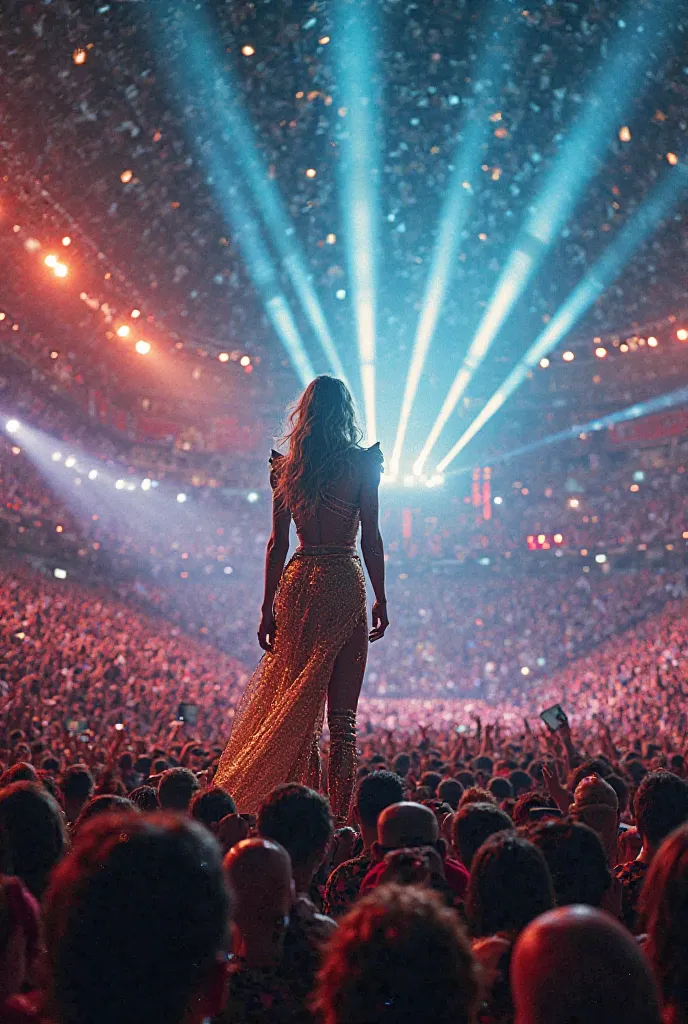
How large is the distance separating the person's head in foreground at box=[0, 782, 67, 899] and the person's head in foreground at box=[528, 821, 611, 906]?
5.44 ft

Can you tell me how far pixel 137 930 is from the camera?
4.69 ft

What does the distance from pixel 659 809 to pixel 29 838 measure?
2.57m

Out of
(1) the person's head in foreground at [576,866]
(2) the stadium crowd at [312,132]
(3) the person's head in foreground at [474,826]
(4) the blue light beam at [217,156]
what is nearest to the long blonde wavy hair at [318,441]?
(3) the person's head in foreground at [474,826]

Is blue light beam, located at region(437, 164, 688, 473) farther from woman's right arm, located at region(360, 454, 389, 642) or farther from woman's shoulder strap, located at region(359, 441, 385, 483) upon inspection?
woman's right arm, located at region(360, 454, 389, 642)

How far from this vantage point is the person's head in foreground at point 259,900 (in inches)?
101

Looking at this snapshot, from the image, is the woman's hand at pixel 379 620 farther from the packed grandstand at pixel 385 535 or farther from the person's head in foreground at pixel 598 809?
the person's head in foreground at pixel 598 809

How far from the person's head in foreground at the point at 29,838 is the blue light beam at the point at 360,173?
1396 cm

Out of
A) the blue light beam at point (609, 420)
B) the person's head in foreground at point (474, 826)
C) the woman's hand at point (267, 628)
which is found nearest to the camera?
the person's head in foreground at point (474, 826)

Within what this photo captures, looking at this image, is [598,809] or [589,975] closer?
[589,975]

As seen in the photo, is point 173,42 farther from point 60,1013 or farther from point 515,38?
point 60,1013

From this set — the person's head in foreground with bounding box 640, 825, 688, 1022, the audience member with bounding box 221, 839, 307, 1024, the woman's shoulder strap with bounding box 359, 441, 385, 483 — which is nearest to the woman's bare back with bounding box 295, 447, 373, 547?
the woman's shoulder strap with bounding box 359, 441, 385, 483

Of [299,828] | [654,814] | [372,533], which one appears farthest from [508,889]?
[372,533]

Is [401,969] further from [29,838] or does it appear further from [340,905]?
[340,905]

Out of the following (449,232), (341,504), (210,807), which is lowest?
(210,807)
